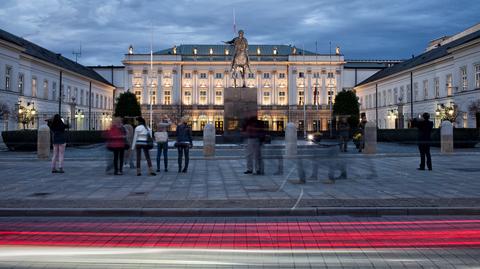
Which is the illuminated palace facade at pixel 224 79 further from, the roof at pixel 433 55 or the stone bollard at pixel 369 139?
the stone bollard at pixel 369 139

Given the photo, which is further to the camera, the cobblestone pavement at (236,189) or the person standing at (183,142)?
the person standing at (183,142)

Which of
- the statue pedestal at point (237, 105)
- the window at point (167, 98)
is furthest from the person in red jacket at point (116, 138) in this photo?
the window at point (167, 98)

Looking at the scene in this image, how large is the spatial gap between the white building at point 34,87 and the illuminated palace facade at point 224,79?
1998 cm

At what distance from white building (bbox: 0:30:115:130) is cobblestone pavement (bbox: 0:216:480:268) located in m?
43.7

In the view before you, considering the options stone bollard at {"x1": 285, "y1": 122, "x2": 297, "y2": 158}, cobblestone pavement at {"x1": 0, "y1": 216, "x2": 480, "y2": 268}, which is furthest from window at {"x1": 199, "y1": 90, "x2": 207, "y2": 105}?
cobblestone pavement at {"x1": 0, "y1": 216, "x2": 480, "y2": 268}

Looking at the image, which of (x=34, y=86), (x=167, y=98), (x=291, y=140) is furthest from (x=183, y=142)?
(x=167, y=98)

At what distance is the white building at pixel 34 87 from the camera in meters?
53.7

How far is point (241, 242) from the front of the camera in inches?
269

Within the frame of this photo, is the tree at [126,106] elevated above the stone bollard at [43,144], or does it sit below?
above

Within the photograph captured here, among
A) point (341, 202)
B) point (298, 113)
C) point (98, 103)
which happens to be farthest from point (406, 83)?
point (341, 202)

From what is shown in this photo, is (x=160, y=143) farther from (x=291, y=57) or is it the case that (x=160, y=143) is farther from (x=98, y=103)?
(x=291, y=57)

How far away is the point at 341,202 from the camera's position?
34.3ft

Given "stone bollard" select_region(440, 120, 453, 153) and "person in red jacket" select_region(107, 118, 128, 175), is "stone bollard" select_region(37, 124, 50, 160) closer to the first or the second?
"person in red jacket" select_region(107, 118, 128, 175)

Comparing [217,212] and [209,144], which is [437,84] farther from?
[217,212]
